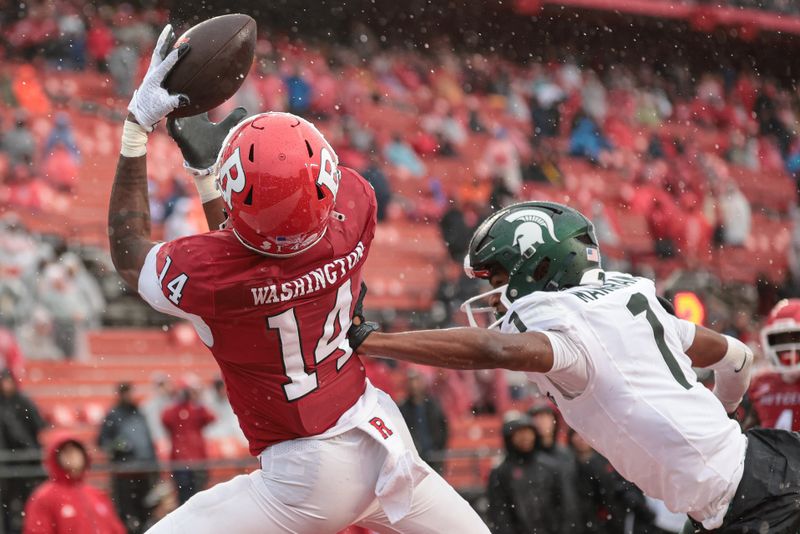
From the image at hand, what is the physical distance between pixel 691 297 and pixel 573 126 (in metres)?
12.1

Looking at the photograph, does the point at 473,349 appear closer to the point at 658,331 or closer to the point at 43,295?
the point at 658,331

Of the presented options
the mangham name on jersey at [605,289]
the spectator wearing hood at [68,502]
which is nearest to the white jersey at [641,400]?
the mangham name on jersey at [605,289]

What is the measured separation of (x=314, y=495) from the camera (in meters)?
3.38

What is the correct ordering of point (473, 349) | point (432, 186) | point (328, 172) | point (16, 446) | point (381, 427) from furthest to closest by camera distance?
point (432, 186) → point (16, 446) → point (381, 427) → point (328, 172) → point (473, 349)

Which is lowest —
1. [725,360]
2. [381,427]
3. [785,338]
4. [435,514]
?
[785,338]

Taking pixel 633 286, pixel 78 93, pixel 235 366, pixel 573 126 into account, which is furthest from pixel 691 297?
pixel 573 126

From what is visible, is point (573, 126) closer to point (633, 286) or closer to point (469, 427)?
point (469, 427)

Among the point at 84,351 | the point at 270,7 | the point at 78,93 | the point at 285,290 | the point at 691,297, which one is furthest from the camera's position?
the point at 270,7

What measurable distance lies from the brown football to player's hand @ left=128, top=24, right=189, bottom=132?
3 centimetres

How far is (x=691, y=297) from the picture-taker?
6109 mm

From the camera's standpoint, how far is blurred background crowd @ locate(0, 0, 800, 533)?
7.84 meters

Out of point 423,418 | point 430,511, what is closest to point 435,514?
point 430,511

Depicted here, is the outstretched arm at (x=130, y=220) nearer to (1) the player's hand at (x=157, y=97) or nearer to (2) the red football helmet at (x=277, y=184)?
(1) the player's hand at (x=157, y=97)

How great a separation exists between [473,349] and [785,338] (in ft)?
8.70
